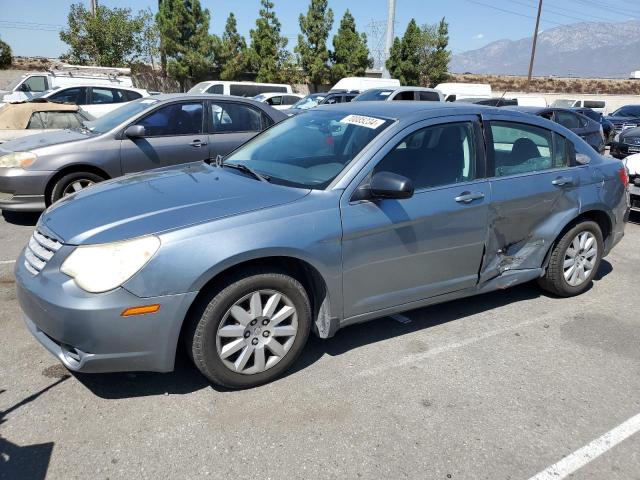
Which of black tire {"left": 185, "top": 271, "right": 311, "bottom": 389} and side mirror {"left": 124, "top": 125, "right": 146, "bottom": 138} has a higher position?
side mirror {"left": 124, "top": 125, "right": 146, "bottom": 138}

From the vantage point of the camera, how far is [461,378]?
3385 mm

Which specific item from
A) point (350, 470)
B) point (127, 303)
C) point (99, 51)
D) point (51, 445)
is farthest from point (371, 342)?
point (99, 51)

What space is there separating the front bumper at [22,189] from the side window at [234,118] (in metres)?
2.16

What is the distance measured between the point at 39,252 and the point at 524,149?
137 inches

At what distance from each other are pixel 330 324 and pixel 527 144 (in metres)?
2.24

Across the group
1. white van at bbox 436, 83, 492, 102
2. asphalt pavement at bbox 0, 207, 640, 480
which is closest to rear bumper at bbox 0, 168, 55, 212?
asphalt pavement at bbox 0, 207, 640, 480

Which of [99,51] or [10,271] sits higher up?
[99,51]

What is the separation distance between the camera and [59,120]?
8625mm

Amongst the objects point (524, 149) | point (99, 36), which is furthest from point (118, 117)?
point (99, 36)

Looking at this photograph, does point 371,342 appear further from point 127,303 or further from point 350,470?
point 127,303

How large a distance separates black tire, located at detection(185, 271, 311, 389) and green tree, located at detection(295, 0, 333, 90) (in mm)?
36279

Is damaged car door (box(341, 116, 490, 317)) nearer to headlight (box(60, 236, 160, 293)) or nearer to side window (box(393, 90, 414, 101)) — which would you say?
headlight (box(60, 236, 160, 293))

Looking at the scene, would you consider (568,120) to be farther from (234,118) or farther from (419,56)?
(419,56)

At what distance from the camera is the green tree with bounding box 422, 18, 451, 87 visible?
38.5 meters
